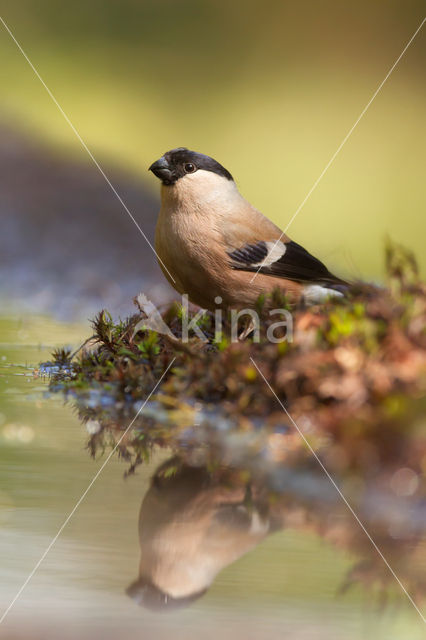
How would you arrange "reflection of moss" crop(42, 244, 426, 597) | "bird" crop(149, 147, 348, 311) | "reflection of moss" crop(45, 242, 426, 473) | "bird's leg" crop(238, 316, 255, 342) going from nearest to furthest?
"reflection of moss" crop(42, 244, 426, 597) < "reflection of moss" crop(45, 242, 426, 473) < "bird's leg" crop(238, 316, 255, 342) < "bird" crop(149, 147, 348, 311)

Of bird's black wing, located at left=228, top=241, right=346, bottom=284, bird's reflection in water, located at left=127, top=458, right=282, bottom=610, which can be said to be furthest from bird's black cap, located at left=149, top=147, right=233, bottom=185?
bird's reflection in water, located at left=127, top=458, right=282, bottom=610

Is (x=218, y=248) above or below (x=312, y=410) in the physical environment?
below

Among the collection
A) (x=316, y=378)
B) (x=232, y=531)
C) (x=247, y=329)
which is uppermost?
(x=316, y=378)

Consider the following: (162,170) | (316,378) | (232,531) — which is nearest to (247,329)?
(316,378)

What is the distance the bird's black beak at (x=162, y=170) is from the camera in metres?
4.31

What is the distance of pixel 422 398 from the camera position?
2.72 meters

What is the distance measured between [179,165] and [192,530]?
2.45m

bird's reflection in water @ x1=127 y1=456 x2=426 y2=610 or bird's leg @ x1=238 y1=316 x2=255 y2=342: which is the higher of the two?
bird's reflection in water @ x1=127 y1=456 x2=426 y2=610

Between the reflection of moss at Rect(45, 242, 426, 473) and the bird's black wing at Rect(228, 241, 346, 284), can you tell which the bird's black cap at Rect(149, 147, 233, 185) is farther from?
the reflection of moss at Rect(45, 242, 426, 473)

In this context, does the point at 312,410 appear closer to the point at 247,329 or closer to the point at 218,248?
the point at 247,329

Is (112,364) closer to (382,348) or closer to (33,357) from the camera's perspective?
(33,357)

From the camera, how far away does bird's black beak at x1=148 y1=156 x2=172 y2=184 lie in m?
4.31

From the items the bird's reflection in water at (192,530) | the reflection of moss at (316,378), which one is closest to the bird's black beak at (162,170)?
the reflection of moss at (316,378)

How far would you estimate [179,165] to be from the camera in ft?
14.4
